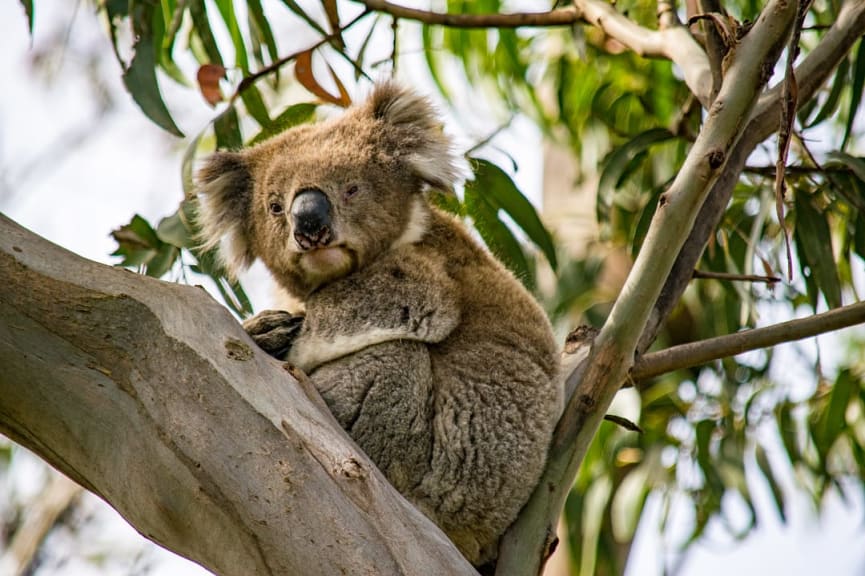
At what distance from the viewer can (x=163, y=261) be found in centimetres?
299

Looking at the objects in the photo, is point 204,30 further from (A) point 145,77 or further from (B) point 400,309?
(B) point 400,309

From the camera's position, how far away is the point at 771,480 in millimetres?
4344

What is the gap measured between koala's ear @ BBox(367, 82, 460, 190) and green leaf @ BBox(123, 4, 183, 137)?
60cm

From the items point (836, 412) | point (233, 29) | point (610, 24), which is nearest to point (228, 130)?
point (233, 29)

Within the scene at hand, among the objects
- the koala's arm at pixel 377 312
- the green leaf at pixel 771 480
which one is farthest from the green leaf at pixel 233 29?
the green leaf at pixel 771 480

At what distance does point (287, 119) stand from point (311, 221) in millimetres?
866

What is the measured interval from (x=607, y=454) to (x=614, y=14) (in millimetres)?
2286

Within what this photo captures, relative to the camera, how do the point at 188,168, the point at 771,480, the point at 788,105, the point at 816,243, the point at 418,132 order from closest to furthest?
the point at 788,105 → the point at 418,132 → the point at 188,168 → the point at 816,243 → the point at 771,480

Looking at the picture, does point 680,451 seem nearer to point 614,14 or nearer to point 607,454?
point 607,454

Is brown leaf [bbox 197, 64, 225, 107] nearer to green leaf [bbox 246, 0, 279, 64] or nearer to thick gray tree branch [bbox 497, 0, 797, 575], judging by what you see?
green leaf [bbox 246, 0, 279, 64]

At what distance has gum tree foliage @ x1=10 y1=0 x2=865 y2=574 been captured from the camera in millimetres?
2525

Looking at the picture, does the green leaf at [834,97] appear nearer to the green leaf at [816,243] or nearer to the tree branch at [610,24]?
the green leaf at [816,243]

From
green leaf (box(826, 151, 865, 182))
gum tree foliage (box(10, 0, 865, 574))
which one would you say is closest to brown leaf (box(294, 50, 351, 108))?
gum tree foliage (box(10, 0, 865, 574))

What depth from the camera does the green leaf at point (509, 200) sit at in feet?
10.5
